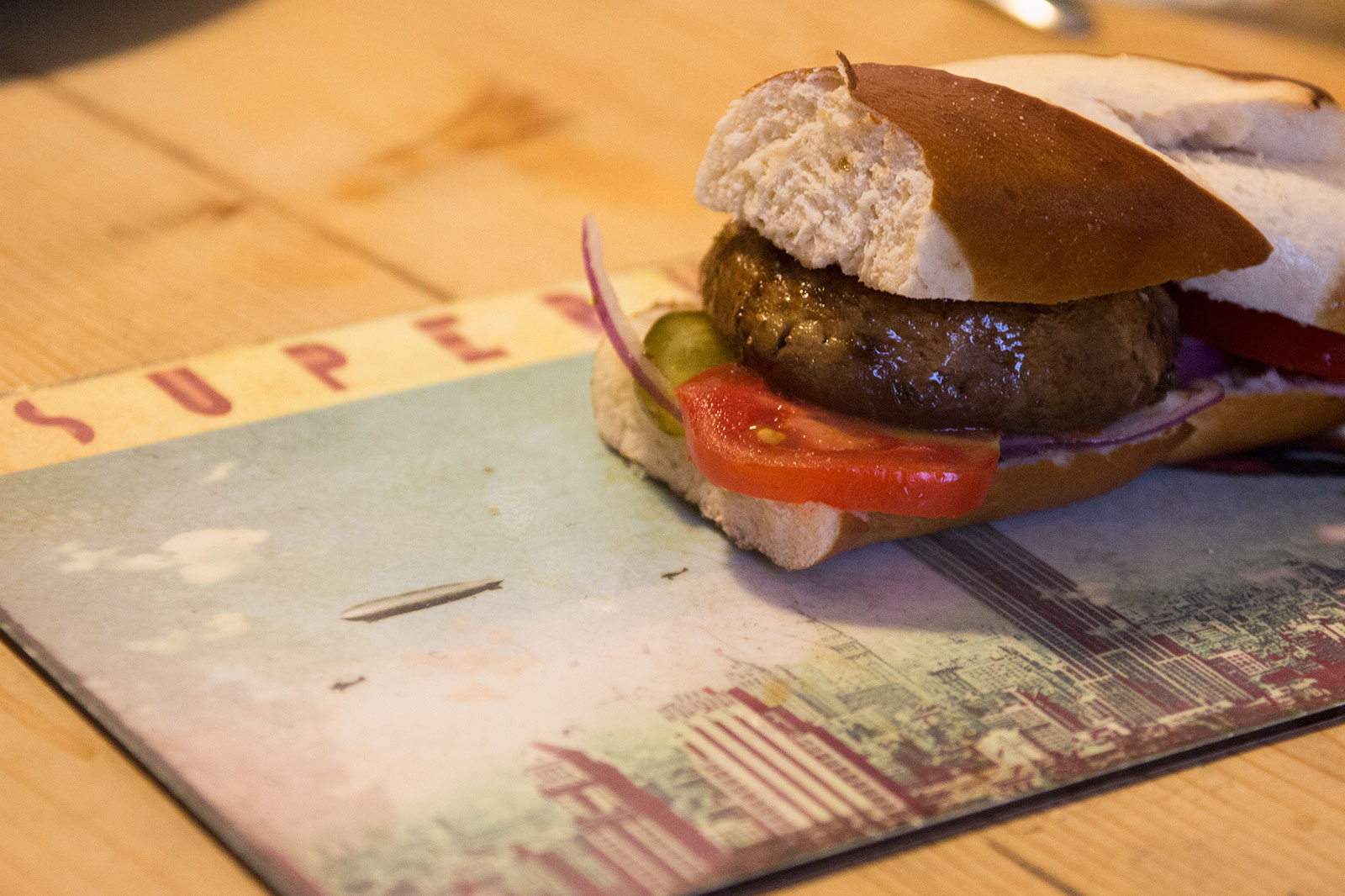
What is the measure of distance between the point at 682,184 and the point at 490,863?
3.02 metres

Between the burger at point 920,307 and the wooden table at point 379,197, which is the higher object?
the burger at point 920,307

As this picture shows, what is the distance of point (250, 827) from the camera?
172 cm

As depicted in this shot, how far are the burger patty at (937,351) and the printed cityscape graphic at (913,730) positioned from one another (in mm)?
299

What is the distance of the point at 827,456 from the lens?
2295 mm


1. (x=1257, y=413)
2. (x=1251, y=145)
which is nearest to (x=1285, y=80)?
(x=1251, y=145)

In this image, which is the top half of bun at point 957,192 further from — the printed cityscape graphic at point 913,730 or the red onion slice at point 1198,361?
the printed cityscape graphic at point 913,730

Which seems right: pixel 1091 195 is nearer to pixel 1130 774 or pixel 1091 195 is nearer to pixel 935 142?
pixel 935 142

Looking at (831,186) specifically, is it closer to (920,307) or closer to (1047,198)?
(920,307)

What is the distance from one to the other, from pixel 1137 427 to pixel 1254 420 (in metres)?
0.40

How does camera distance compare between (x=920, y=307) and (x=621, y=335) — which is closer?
(x=920, y=307)

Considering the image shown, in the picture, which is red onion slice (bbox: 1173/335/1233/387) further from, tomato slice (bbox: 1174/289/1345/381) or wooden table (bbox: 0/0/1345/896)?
wooden table (bbox: 0/0/1345/896)

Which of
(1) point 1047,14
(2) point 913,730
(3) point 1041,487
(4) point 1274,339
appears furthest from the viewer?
(1) point 1047,14

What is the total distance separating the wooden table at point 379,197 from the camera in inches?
70.6

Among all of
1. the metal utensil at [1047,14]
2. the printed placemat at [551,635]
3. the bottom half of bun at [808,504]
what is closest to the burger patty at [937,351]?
the bottom half of bun at [808,504]
